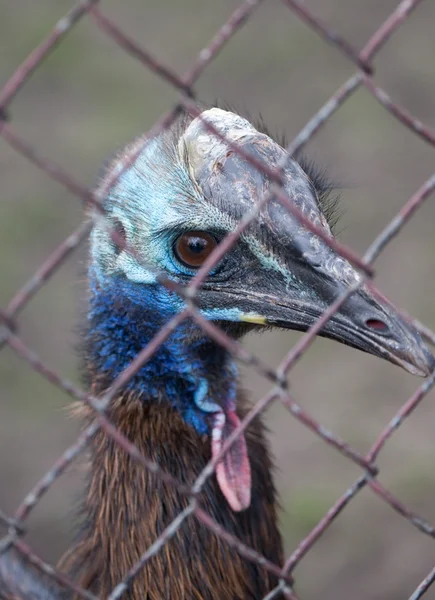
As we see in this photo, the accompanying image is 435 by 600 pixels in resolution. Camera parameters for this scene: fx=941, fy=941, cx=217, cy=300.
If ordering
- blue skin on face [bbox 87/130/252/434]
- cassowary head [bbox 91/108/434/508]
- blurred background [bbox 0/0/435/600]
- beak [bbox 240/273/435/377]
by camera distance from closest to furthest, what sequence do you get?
1. beak [bbox 240/273/435/377]
2. cassowary head [bbox 91/108/434/508]
3. blue skin on face [bbox 87/130/252/434]
4. blurred background [bbox 0/0/435/600]

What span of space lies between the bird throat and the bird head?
5 cm

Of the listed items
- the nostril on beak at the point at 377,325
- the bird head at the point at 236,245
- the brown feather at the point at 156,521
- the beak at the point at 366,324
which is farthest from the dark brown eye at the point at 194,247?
the nostril on beak at the point at 377,325

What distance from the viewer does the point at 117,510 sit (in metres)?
2.14

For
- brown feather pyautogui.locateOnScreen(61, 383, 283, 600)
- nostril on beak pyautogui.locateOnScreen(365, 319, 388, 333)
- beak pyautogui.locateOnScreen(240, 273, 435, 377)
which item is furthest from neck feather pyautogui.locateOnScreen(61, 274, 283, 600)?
nostril on beak pyautogui.locateOnScreen(365, 319, 388, 333)

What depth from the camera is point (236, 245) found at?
2039mm

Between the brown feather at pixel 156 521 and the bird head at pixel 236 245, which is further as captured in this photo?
the brown feather at pixel 156 521

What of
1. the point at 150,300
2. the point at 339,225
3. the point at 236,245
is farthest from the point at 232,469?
the point at 339,225

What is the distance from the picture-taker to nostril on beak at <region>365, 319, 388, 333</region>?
1.77 metres

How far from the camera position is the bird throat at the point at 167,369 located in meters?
2.19

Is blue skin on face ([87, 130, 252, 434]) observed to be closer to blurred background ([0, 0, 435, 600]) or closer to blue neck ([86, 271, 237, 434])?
blue neck ([86, 271, 237, 434])

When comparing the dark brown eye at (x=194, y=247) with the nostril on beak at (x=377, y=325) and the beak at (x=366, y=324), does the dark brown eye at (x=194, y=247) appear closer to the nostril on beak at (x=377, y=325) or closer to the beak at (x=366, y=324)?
the beak at (x=366, y=324)

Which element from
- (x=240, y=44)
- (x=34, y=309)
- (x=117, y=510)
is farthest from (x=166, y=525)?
(x=240, y=44)

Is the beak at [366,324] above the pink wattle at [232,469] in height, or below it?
above

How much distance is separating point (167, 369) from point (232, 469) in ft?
0.92
